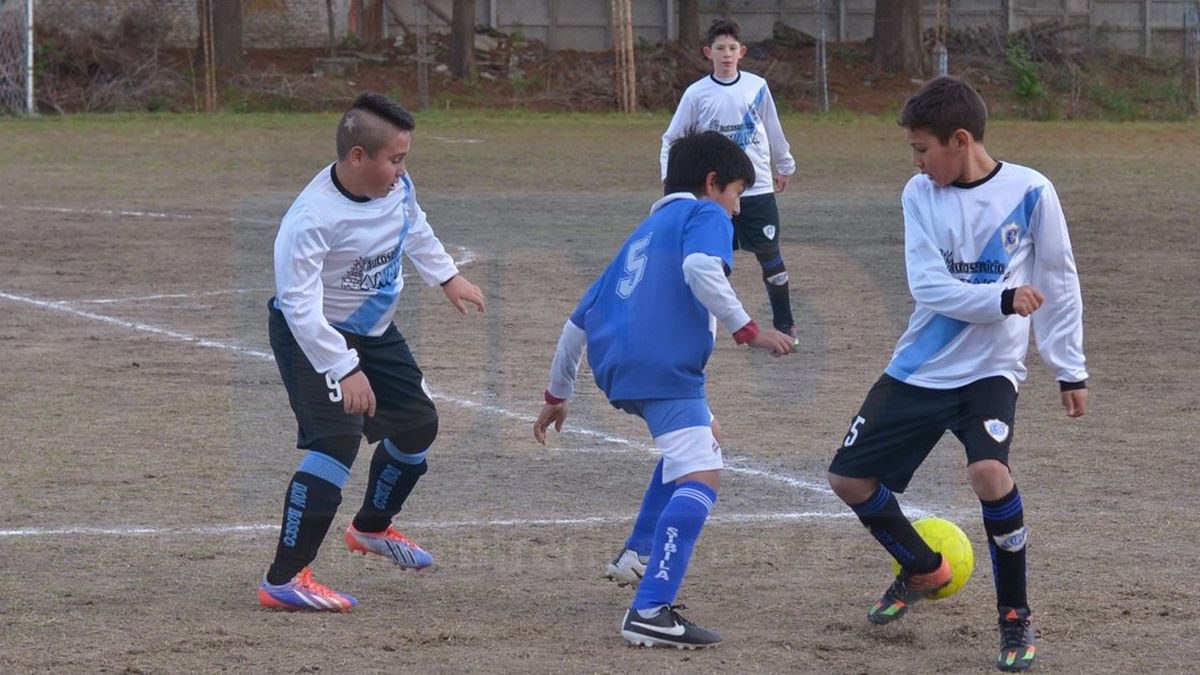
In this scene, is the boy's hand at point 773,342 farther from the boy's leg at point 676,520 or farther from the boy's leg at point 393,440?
the boy's leg at point 393,440

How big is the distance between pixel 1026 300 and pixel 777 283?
20.4 feet

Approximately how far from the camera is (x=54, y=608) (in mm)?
5414

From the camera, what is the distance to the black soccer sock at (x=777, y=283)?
35.9 feet

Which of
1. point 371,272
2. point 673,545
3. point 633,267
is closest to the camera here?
point 673,545

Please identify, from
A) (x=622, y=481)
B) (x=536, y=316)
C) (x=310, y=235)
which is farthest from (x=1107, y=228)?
(x=310, y=235)

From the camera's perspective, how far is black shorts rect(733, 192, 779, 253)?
11.0 meters

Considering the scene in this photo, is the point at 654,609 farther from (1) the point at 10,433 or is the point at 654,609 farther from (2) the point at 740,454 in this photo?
(1) the point at 10,433

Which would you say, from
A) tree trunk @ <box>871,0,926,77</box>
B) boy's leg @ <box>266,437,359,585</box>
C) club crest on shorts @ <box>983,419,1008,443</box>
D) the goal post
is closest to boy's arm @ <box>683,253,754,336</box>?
club crest on shorts @ <box>983,419,1008,443</box>

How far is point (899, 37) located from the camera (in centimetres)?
3784

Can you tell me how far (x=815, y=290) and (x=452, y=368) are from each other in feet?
13.3

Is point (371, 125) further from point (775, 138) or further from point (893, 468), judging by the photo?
point (775, 138)

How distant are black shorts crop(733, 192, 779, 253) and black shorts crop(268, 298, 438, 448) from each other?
5388mm

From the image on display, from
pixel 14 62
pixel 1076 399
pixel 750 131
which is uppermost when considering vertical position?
pixel 14 62

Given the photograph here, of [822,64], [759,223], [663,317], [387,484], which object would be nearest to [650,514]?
[663,317]
